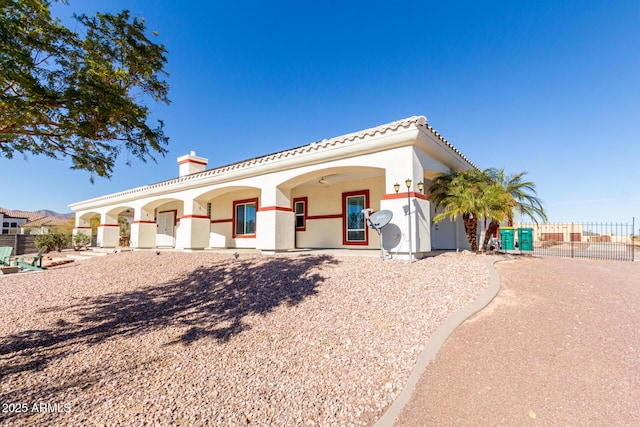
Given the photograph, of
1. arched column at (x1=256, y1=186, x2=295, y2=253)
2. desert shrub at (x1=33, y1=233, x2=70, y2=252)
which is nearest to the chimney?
desert shrub at (x1=33, y1=233, x2=70, y2=252)

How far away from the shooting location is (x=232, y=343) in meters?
4.53

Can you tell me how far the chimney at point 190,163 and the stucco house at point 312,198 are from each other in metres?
0.07

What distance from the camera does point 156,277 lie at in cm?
878

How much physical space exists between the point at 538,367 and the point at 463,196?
6.24 meters

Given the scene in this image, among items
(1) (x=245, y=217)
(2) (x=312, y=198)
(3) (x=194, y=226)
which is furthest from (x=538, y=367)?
(1) (x=245, y=217)

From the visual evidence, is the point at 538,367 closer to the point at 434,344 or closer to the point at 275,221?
the point at 434,344

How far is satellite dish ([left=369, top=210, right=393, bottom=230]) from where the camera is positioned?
8075 mm

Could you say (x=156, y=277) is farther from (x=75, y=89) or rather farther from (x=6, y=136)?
(x=75, y=89)

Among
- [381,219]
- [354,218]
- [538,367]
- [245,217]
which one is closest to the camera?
[538,367]

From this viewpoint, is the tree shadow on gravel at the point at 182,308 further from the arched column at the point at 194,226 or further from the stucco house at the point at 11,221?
the stucco house at the point at 11,221

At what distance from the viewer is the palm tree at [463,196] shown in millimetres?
8758

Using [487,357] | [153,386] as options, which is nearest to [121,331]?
[153,386]

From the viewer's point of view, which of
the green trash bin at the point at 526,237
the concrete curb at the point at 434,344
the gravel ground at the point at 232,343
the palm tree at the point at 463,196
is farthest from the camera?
the green trash bin at the point at 526,237

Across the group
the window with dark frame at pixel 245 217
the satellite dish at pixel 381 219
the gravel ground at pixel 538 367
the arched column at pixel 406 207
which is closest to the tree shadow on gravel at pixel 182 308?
the satellite dish at pixel 381 219
